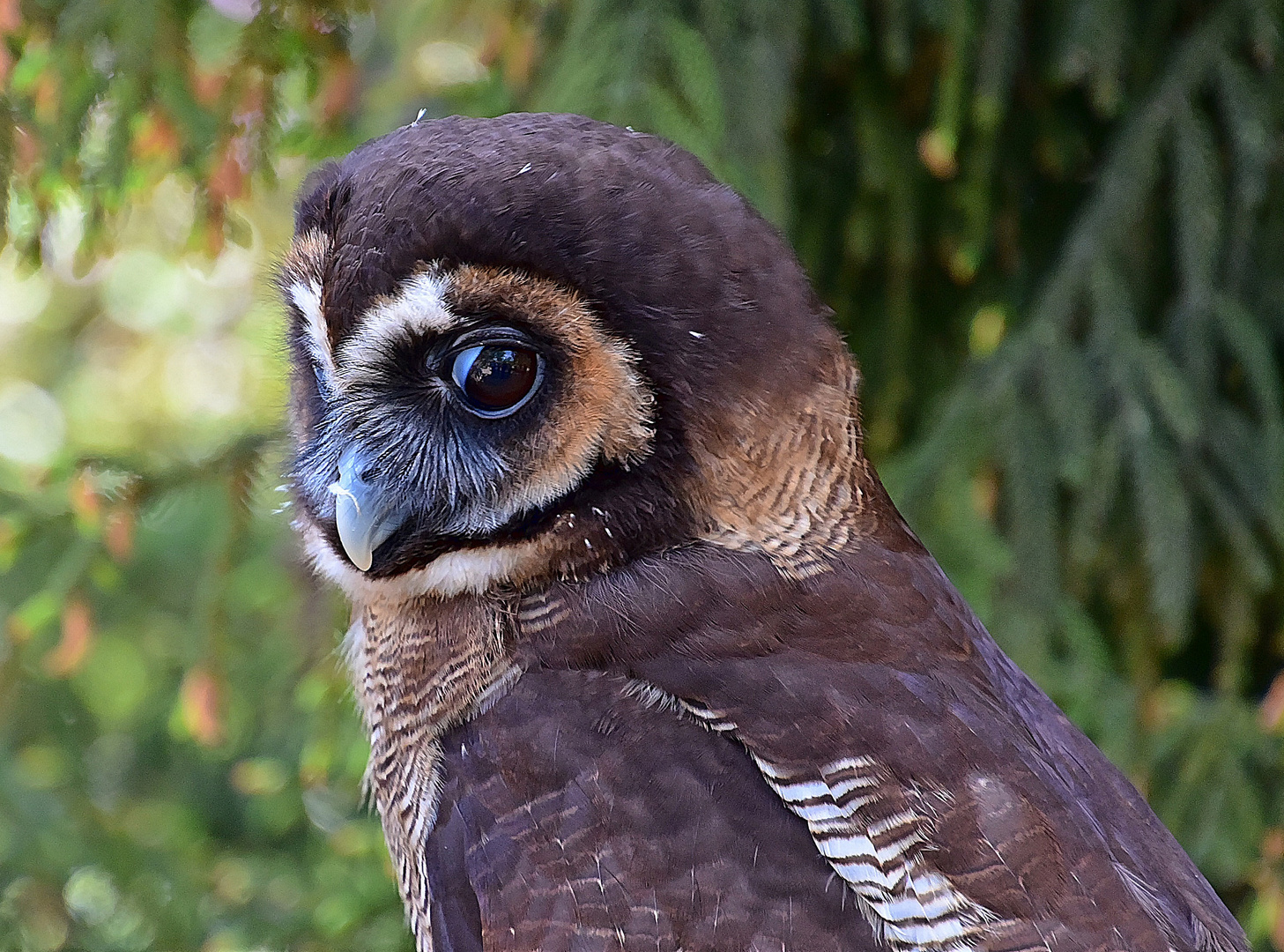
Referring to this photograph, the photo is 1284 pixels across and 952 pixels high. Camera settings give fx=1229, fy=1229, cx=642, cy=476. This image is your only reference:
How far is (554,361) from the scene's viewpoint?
174 cm

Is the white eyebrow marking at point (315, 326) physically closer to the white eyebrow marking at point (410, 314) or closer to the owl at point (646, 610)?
the owl at point (646, 610)

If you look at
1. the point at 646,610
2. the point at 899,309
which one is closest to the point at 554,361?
the point at 646,610

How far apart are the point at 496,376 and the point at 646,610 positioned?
0.41m

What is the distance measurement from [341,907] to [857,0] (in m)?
2.66

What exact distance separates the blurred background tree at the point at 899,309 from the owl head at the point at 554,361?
0.66 m

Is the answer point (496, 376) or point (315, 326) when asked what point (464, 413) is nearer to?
point (496, 376)

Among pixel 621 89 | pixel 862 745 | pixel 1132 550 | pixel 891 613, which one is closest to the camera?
pixel 862 745

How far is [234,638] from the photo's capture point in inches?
153

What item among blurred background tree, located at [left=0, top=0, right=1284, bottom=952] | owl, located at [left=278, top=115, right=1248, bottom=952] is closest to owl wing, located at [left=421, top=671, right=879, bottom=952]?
owl, located at [left=278, top=115, right=1248, bottom=952]

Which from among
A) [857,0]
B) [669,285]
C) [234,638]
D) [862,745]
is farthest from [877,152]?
[234,638]

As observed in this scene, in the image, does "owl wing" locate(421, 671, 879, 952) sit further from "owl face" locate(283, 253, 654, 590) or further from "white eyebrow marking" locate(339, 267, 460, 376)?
"white eyebrow marking" locate(339, 267, 460, 376)

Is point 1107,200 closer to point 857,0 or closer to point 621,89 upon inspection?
point 857,0

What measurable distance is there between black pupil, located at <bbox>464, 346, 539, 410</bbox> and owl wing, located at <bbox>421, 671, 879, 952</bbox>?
0.42 meters

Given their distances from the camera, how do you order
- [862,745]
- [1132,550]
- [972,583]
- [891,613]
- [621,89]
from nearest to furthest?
1. [862,745]
2. [891,613]
3. [621,89]
4. [972,583]
5. [1132,550]
